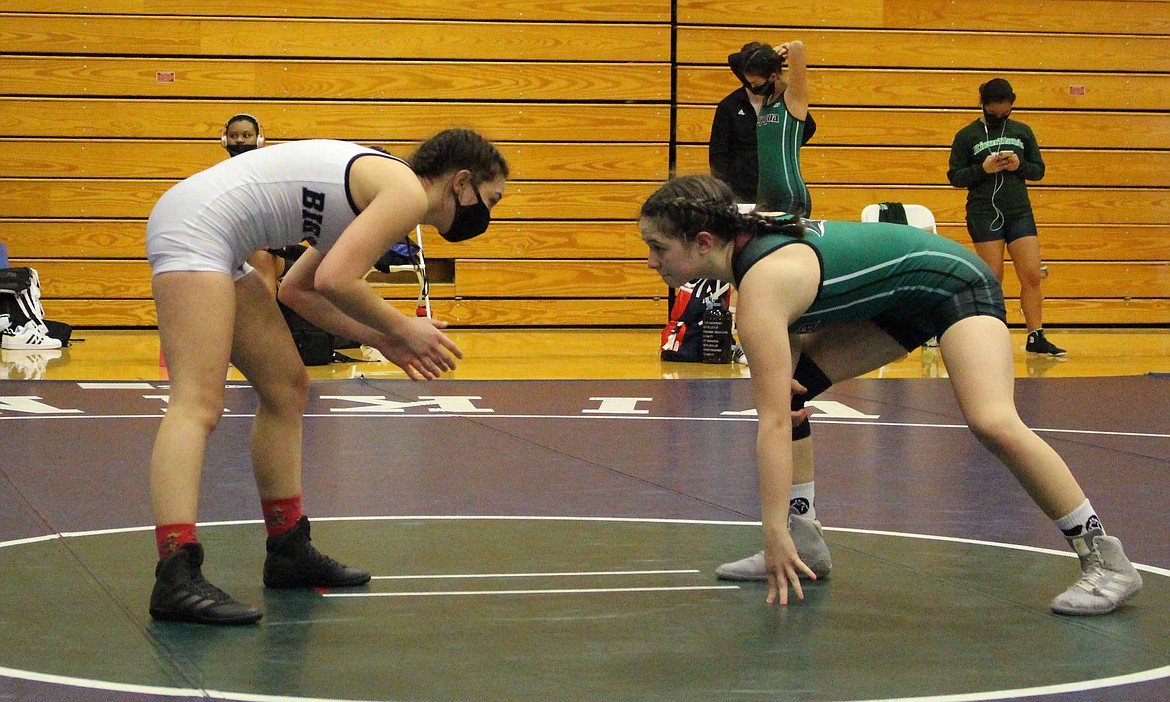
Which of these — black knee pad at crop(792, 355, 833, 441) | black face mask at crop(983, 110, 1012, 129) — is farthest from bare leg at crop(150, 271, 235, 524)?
black face mask at crop(983, 110, 1012, 129)

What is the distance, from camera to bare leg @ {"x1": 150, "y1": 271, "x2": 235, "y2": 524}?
3000mm

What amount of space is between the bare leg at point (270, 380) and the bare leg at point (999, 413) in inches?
56.8

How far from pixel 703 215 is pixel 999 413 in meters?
0.74

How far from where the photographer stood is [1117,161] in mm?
12305

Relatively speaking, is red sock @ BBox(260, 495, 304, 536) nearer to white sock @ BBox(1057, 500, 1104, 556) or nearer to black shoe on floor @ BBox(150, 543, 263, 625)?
black shoe on floor @ BBox(150, 543, 263, 625)

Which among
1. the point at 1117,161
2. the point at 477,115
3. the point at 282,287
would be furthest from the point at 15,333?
the point at 1117,161

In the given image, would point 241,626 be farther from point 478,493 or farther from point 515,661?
point 478,493

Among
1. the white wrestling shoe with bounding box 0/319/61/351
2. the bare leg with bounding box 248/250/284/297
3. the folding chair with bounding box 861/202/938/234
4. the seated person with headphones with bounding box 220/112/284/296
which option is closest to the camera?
the bare leg with bounding box 248/250/284/297

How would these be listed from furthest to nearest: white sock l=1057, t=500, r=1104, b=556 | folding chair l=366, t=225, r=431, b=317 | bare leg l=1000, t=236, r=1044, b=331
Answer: bare leg l=1000, t=236, r=1044, b=331, folding chair l=366, t=225, r=431, b=317, white sock l=1057, t=500, r=1104, b=556

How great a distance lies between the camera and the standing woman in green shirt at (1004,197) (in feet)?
30.8

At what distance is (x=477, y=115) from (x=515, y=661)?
919 cm

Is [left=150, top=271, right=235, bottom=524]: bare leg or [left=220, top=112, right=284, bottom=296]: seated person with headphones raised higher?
[left=220, top=112, right=284, bottom=296]: seated person with headphones

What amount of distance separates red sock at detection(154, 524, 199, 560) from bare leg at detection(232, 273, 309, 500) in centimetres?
41

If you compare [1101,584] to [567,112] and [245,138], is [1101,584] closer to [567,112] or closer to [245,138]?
[245,138]
